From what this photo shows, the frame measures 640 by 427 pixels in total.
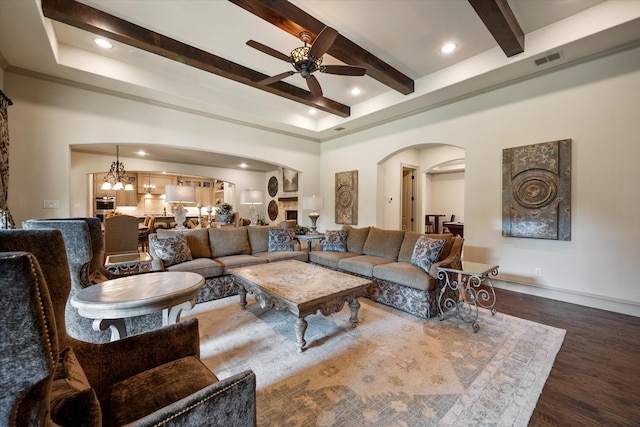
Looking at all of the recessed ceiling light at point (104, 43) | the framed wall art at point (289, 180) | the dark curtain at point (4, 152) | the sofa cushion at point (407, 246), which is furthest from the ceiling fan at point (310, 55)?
the framed wall art at point (289, 180)

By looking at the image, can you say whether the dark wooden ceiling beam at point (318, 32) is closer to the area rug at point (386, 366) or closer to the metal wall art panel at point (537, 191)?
the metal wall art panel at point (537, 191)

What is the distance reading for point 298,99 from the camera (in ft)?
14.6

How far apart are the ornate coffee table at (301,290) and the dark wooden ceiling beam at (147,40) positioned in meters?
2.76

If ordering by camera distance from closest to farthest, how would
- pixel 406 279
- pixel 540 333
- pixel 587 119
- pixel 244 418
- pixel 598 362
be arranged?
pixel 244 418 < pixel 598 362 < pixel 540 333 < pixel 406 279 < pixel 587 119

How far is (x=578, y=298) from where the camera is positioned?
129 inches

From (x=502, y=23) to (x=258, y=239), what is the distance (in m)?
4.23

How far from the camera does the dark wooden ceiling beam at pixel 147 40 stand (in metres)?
2.54

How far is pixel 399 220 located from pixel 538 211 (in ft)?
10.4

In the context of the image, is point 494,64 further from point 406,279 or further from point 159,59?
point 159,59

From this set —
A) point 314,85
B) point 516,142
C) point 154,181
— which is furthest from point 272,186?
point 516,142

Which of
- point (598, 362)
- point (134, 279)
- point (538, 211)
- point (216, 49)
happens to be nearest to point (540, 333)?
point (598, 362)

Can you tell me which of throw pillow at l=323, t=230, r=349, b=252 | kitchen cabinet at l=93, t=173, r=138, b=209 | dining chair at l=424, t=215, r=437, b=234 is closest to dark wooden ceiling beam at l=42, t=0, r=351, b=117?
throw pillow at l=323, t=230, r=349, b=252

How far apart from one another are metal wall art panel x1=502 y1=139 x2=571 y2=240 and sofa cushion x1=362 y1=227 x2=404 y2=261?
5.09ft

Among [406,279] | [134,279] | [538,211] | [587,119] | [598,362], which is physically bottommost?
[598,362]
